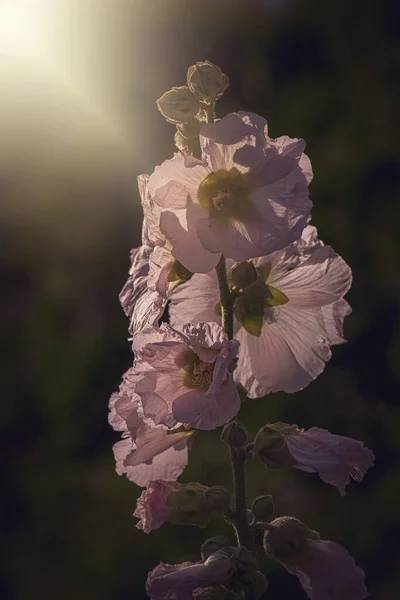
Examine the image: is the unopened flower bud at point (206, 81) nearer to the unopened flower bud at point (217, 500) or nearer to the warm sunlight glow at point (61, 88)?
the unopened flower bud at point (217, 500)

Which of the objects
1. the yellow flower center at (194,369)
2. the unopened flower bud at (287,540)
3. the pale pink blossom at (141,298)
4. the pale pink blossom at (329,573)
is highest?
the pale pink blossom at (141,298)

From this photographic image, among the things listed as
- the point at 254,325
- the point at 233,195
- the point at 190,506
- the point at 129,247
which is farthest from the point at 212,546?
the point at 129,247

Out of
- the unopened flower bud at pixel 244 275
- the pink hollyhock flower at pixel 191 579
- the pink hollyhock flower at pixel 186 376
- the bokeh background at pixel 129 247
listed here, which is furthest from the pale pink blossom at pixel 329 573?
the bokeh background at pixel 129 247

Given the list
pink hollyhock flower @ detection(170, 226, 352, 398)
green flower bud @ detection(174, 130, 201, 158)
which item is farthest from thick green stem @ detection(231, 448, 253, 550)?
green flower bud @ detection(174, 130, 201, 158)

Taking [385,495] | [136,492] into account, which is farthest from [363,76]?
[136,492]

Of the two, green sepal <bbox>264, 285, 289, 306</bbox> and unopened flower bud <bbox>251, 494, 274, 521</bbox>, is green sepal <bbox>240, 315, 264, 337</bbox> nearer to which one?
green sepal <bbox>264, 285, 289, 306</bbox>

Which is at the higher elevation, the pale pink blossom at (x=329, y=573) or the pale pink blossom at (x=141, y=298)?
the pale pink blossom at (x=141, y=298)
